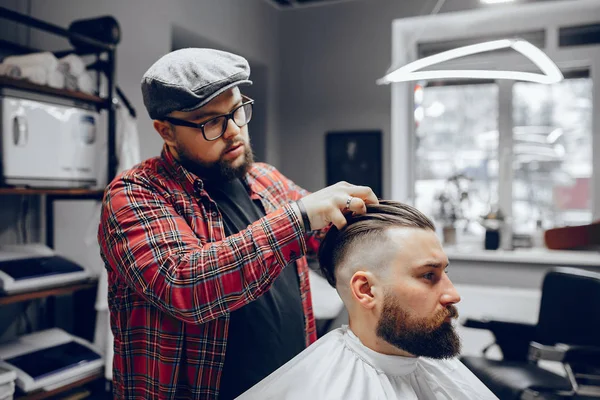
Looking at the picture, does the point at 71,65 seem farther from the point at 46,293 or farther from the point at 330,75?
the point at 330,75

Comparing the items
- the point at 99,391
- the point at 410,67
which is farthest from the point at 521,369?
the point at 99,391

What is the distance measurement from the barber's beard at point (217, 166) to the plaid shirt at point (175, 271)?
0.02 m

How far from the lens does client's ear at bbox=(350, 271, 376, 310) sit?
3.58ft

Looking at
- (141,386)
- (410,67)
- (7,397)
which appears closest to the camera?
(141,386)

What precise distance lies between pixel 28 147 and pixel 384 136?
290 cm

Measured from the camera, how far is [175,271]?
0.95 m

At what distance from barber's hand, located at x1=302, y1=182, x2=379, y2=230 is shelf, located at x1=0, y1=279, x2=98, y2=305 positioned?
1515mm

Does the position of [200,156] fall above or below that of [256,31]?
below

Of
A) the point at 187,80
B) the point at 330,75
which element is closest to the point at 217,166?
the point at 187,80

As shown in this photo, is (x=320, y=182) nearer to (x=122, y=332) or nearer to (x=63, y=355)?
(x=63, y=355)

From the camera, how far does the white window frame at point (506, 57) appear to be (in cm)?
391

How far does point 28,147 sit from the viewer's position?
1981 millimetres

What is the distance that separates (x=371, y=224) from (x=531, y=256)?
3.04 m

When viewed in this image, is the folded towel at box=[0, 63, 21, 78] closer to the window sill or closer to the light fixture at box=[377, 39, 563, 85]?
the light fixture at box=[377, 39, 563, 85]
